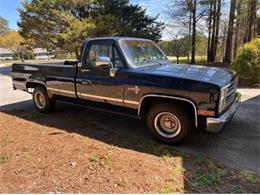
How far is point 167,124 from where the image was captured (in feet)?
15.3

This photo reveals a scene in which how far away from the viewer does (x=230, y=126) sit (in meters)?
5.57

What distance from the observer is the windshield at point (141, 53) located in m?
5.03

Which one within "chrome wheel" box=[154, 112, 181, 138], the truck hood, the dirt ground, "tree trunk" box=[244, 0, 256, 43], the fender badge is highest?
"tree trunk" box=[244, 0, 256, 43]

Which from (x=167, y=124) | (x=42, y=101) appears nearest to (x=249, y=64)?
(x=167, y=124)

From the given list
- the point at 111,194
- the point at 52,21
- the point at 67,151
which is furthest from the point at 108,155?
the point at 52,21

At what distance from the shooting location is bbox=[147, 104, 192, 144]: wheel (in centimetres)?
443

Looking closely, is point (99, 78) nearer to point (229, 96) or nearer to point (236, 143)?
point (229, 96)

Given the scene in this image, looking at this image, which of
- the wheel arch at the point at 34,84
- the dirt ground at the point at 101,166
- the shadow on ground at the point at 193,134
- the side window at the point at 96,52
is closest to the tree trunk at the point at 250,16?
the shadow on ground at the point at 193,134

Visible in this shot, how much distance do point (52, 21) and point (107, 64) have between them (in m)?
14.8

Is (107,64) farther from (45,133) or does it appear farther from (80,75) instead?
(45,133)

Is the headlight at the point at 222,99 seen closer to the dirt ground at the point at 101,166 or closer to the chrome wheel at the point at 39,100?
the dirt ground at the point at 101,166

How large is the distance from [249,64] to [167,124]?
684 centimetres

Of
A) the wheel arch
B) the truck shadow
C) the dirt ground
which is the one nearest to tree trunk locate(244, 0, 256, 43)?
the truck shadow

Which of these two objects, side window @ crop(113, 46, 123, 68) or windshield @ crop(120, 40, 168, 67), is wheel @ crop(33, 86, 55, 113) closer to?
side window @ crop(113, 46, 123, 68)
